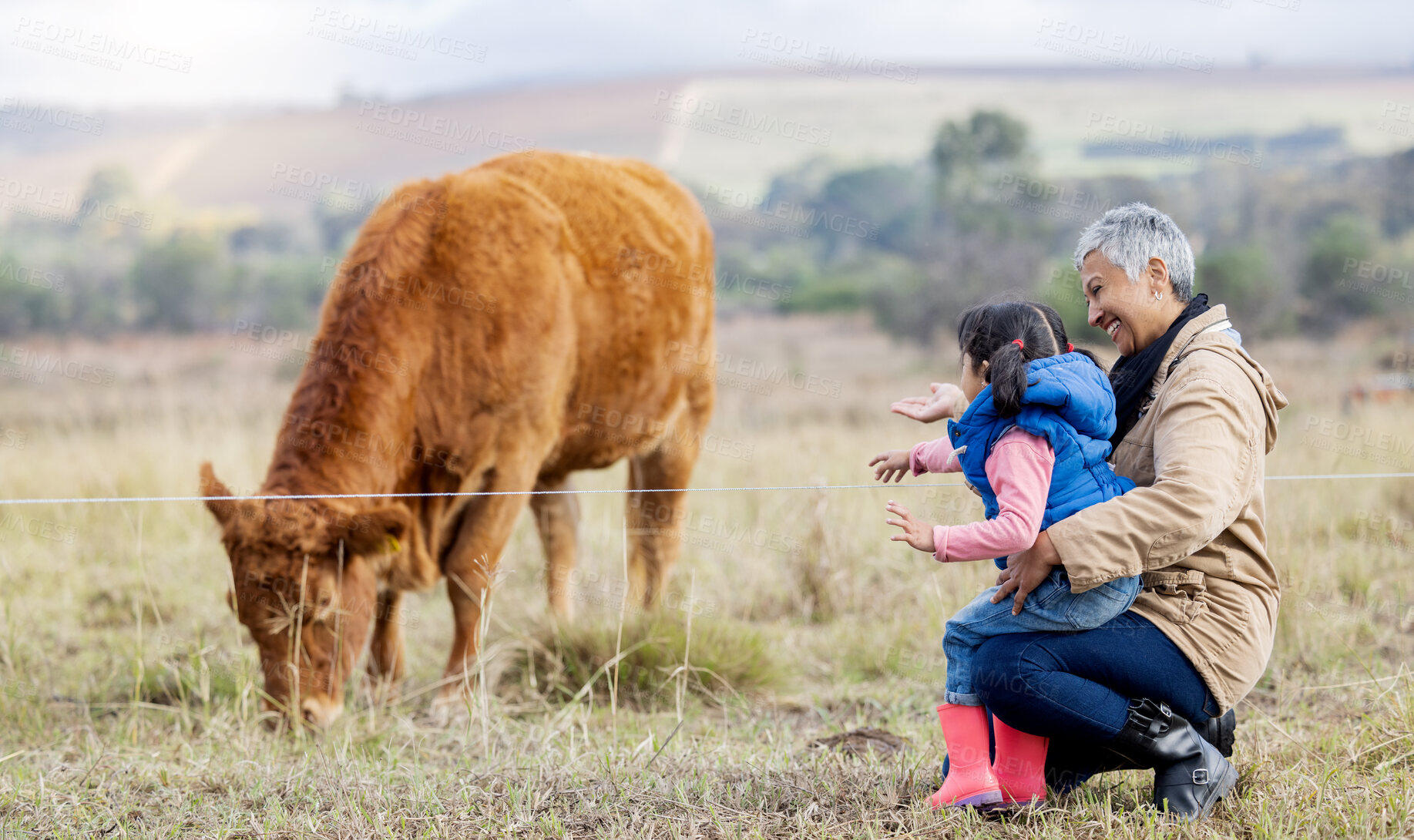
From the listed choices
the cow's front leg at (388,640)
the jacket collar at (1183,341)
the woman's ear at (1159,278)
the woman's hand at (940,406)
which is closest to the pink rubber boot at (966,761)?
the woman's hand at (940,406)

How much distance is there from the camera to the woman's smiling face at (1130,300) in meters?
2.65

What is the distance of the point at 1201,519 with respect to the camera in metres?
2.37

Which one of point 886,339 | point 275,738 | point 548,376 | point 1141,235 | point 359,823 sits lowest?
point 886,339

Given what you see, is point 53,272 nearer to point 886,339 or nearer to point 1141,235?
point 886,339

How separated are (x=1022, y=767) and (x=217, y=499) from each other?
2710mm

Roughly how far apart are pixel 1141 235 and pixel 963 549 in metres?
0.92

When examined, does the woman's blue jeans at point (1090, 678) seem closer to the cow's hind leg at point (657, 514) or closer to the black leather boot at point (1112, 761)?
the black leather boot at point (1112, 761)

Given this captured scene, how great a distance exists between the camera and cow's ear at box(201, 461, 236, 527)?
379 cm

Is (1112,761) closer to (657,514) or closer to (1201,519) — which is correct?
(1201,519)

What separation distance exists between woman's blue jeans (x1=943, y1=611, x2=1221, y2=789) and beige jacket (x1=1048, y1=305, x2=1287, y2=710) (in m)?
0.04

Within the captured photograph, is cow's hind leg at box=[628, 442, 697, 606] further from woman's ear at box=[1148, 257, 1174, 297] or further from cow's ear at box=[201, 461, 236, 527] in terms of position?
woman's ear at box=[1148, 257, 1174, 297]

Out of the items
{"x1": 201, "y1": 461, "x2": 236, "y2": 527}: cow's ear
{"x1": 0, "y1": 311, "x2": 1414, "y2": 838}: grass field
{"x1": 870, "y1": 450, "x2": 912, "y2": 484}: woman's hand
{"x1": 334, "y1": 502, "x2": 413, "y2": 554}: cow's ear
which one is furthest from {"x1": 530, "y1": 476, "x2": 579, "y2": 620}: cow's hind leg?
{"x1": 870, "y1": 450, "x2": 912, "y2": 484}: woman's hand

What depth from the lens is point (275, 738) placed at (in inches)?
146

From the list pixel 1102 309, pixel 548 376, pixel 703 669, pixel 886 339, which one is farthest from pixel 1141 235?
pixel 886 339
